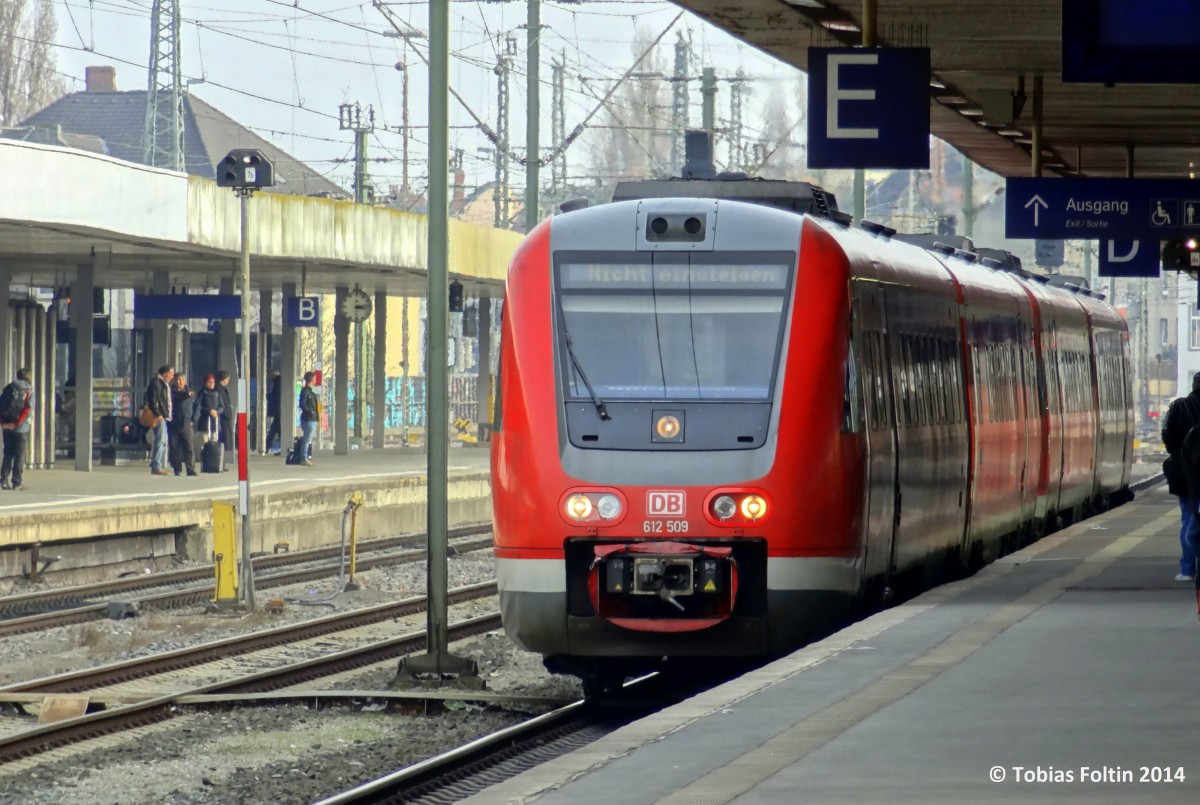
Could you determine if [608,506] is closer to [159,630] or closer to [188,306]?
[159,630]

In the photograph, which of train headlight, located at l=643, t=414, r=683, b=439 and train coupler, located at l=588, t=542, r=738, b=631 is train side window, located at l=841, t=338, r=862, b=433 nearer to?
train headlight, located at l=643, t=414, r=683, b=439

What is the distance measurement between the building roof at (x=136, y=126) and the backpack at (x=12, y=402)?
4877 cm

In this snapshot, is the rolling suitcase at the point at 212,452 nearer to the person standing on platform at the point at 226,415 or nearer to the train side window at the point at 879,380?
the person standing on platform at the point at 226,415

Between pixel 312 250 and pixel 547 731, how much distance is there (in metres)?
19.9

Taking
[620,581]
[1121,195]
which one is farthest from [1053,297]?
[620,581]

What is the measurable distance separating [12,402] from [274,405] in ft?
36.5

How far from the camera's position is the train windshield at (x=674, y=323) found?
35.8 feet

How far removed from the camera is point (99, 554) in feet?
76.5

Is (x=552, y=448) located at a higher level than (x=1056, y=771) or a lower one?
higher

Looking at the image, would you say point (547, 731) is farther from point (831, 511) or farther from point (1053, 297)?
point (1053, 297)

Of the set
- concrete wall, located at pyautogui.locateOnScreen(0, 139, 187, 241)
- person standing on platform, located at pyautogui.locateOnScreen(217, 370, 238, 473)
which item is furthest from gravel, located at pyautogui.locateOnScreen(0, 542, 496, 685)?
person standing on platform, located at pyautogui.locateOnScreen(217, 370, 238, 473)

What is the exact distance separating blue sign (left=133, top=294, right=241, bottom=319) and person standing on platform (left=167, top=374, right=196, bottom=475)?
0.97 metres

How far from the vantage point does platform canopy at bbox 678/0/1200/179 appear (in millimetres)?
17297

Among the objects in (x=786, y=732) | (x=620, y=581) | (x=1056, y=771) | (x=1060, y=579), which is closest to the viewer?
(x=1056, y=771)
